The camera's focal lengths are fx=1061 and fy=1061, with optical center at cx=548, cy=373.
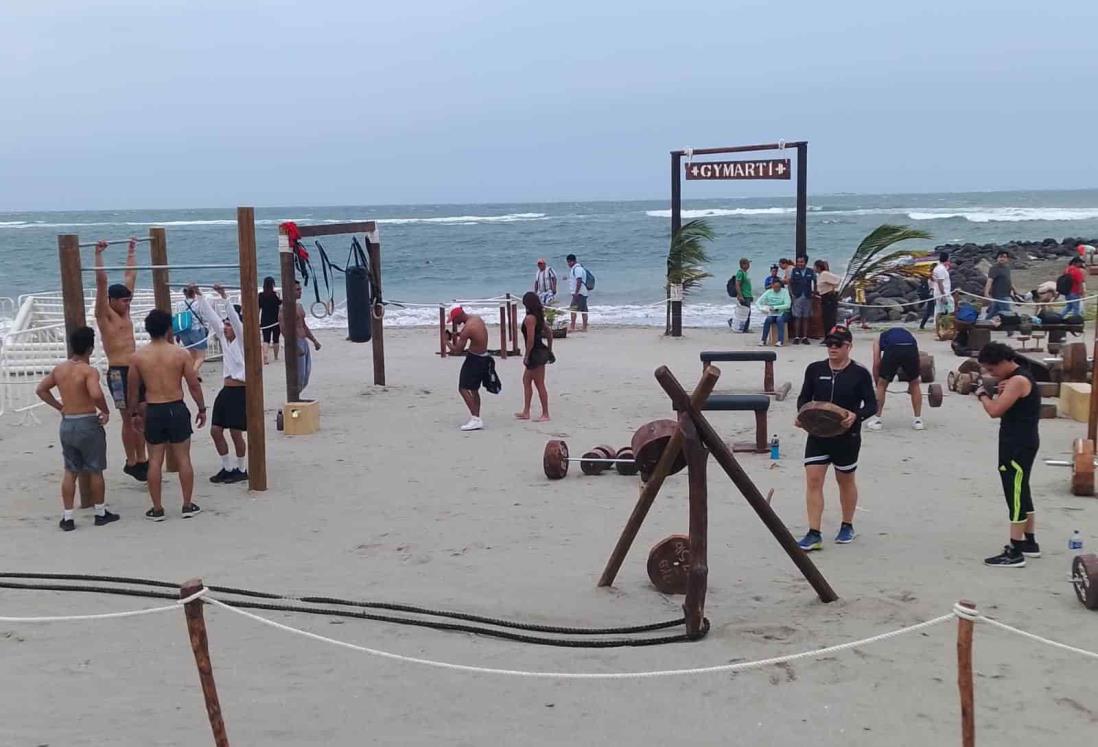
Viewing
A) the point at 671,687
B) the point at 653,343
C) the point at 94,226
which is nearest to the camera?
the point at 671,687

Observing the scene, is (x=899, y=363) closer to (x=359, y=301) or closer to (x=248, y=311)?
(x=248, y=311)

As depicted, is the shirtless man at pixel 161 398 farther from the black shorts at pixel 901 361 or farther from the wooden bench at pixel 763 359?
the black shorts at pixel 901 361

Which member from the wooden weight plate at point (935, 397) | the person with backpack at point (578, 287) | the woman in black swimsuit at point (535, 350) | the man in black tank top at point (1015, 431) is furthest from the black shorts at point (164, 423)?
the person with backpack at point (578, 287)

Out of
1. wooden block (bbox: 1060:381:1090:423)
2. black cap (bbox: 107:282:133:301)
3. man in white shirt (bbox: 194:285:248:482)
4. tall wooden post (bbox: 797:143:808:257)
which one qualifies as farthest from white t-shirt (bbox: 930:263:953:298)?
black cap (bbox: 107:282:133:301)

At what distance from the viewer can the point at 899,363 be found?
35.5ft

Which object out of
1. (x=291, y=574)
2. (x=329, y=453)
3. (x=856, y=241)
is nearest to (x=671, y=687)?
(x=291, y=574)

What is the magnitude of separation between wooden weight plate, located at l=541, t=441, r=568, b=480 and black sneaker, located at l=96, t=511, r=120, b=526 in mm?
3504

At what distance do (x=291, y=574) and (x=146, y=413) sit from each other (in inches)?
84.9

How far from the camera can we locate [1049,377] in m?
12.2

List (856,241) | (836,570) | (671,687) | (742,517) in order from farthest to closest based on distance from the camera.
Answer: (856,241) < (742,517) < (836,570) < (671,687)

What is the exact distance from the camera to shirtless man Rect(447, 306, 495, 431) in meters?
11.4

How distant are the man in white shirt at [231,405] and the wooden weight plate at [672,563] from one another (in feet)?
14.3

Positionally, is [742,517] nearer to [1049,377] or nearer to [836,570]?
[836,570]

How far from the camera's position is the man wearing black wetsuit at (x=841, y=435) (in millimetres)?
7066
